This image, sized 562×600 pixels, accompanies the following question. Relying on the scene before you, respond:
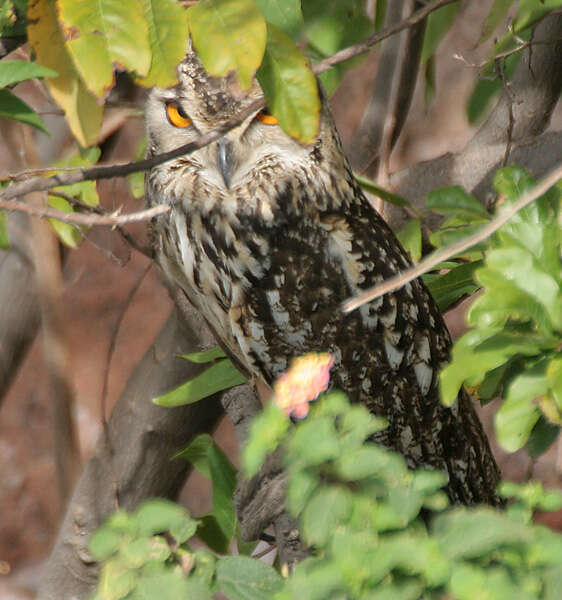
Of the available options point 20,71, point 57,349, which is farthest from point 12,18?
point 57,349

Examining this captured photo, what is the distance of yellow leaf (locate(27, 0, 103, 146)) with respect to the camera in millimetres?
1295

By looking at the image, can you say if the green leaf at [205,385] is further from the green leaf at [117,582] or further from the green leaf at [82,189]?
the green leaf at [117,582]

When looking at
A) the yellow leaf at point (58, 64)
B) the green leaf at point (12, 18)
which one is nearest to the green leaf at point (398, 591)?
the yellow leaf at point (58, 64)

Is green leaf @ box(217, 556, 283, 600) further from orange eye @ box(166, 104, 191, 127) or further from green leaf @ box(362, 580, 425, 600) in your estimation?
orange eye @ box(166, 104, 191, 127)

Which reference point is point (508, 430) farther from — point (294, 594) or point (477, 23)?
point (477, 23)

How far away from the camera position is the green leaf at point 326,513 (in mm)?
883

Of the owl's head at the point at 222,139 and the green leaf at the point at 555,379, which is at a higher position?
the owl's head at the point at 222,139

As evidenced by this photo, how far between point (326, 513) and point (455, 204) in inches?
41.3

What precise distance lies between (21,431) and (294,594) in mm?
4768

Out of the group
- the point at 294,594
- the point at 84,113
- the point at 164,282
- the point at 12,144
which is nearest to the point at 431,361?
the point at 164,282

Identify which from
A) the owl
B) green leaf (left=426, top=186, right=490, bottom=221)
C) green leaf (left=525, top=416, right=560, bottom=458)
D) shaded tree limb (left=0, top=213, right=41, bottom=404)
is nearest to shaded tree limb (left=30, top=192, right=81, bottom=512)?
shaded tree limb (left=0, top=213, right=41, bottom=404)

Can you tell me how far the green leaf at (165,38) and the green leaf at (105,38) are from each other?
0.04 metres

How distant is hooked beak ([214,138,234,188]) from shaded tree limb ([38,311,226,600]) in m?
0.48

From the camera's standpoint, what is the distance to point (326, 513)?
34.9 inches
